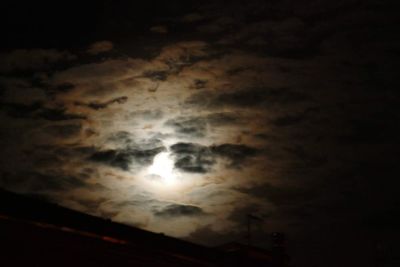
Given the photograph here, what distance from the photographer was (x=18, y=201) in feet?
29.9

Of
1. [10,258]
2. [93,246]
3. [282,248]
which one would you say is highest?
[282,248]

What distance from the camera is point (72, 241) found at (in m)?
10.2

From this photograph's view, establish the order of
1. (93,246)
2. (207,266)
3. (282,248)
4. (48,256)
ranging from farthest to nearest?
1. (282,248)
2. (207,266)
3. (93,246)
4. (48,256)

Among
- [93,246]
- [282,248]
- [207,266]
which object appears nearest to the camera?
[93,246]

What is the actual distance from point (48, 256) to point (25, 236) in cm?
69

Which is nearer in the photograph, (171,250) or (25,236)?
(25,236)

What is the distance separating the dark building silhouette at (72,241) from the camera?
30.2ft

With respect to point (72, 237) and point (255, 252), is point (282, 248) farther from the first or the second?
point (72, 237)

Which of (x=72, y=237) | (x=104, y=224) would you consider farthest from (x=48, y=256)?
(x=104, y=224)

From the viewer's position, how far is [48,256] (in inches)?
388

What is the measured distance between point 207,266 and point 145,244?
2.74 metres

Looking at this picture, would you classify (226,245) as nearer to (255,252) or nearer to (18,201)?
(255,252)

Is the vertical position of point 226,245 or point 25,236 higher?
point 226,245

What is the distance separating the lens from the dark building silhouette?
30.2 feet
